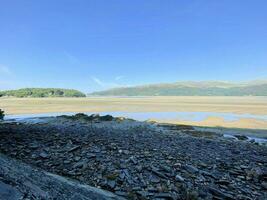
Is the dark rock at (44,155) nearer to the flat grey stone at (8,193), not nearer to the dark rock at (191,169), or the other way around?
the flat grey stone at (8,193)

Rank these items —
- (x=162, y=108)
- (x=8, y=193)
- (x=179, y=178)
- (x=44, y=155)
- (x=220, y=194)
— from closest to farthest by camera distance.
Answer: (x=8, y=193) < (x=220, y=194) < (x=179, y=178) < (x=44, y=155) < (x=162, y=108)

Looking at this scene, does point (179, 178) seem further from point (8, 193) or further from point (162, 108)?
point (162, 108)

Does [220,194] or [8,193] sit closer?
[8,193]

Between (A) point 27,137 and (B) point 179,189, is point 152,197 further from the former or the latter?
(A) point 27,137

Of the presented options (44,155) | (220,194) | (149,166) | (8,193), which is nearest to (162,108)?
(44,155)

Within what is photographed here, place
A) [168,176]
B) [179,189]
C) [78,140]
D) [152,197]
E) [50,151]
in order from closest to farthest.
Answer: [152,197] < [179,189] < [168,176] < [50,151] < [78,140]

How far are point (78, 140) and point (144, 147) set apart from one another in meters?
4.12

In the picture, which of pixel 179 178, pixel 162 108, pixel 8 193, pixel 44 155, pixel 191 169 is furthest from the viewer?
pixel 162 108

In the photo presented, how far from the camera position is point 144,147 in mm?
14945

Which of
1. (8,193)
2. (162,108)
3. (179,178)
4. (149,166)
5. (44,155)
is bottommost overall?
(162,108)

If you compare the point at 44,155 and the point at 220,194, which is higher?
the point at 44,155

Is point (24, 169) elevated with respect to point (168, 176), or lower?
elevated

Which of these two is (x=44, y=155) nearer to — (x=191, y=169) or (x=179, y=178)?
(x=179, y=178)

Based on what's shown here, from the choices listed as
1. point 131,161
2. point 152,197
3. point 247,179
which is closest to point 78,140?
point 131,161
